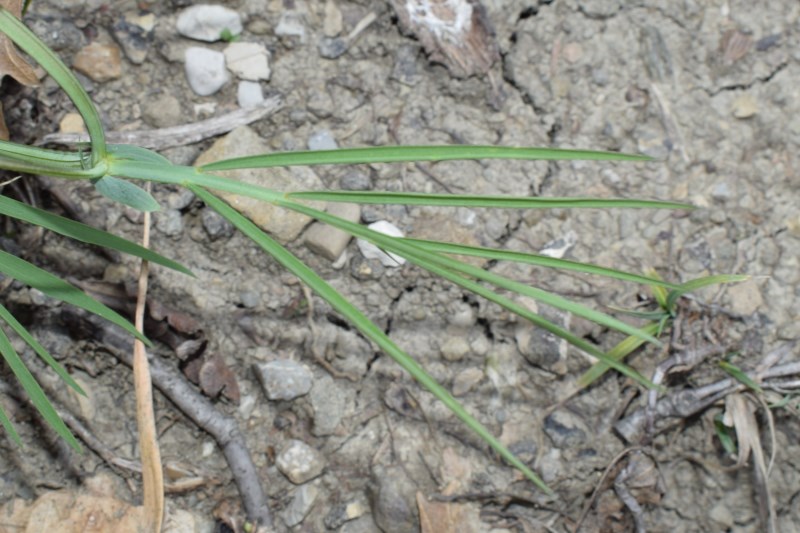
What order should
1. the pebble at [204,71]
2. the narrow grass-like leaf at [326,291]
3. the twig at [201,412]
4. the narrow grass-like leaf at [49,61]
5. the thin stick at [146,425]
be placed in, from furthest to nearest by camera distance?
1. the pebble at [204,71]
2. the twig at [201,412]
3. the thin stick at [146,425]
4. the narrow grass-like leaf at [326,291]
5. the narrow grass-like leaf at [49,61]

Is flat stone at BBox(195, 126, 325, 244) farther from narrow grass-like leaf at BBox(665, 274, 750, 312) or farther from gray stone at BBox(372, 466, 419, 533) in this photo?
narrow grass-like leaf at BBox(665, 274, 750, 312)

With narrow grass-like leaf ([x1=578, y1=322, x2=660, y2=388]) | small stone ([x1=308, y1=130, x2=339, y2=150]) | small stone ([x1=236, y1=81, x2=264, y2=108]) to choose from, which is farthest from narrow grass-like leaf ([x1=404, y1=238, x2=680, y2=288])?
small stone ([x1=236, y1=81, x2=264, y2=108])

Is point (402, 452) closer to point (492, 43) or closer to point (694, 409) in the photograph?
point (694, 409)

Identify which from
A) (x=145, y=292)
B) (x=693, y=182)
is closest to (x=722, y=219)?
(x=693, y=182)

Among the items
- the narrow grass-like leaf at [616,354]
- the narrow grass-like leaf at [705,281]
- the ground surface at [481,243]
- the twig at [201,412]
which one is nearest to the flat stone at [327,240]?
the ground surface at [481,243]

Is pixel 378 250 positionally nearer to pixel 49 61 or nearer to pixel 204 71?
pixel 204 71

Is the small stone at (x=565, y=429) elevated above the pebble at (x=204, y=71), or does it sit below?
below

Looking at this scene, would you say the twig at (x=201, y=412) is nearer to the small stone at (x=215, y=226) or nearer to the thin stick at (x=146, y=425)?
the thin stick at (x=146, y=425)
